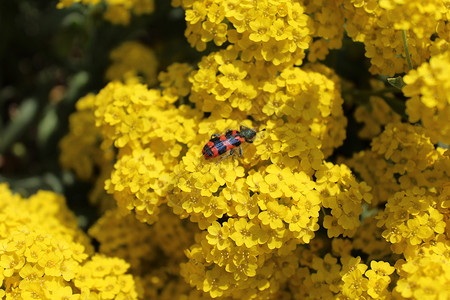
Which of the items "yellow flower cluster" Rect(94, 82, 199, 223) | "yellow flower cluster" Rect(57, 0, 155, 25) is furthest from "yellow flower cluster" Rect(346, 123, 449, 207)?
"yellow flower cluster" Rect(57, 0, 155, 25)

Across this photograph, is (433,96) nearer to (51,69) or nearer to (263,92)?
(263,92)

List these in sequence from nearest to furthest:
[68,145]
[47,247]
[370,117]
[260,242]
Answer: [260,242] → [47,247] → [370,117] → [68,145]

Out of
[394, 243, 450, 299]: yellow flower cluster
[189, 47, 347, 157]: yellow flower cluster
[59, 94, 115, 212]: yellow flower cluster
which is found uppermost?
[189, 47, 347, 157]: yellow flower cluster

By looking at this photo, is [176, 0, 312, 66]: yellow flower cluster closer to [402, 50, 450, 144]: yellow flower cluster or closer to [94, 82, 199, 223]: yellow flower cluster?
[94, 82, 199, 223]: yellow flower cluster

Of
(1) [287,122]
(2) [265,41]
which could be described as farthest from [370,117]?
(2) [265,41]

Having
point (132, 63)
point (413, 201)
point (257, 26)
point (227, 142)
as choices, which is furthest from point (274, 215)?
point (132, 63)

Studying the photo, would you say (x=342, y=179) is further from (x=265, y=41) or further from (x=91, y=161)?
(x=91, y=161)
